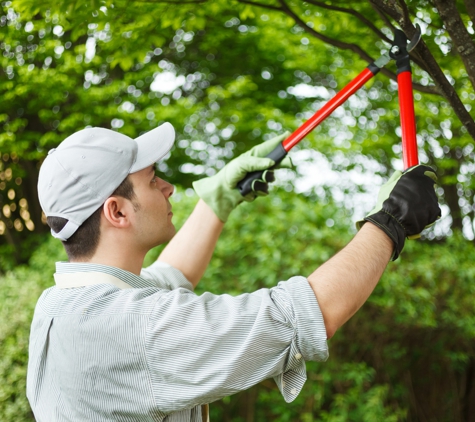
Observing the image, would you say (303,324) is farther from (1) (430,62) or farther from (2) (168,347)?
(1) (430,62)

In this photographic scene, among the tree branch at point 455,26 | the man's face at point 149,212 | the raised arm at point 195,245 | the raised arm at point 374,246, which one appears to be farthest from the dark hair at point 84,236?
the tree branch at point 455,26

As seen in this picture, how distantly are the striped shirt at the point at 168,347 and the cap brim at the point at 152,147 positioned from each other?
1.48ft

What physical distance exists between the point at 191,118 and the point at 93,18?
5884 mm

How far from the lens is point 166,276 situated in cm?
227

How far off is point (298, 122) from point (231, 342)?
737cm

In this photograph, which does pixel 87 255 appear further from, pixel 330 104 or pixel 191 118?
pixel 191 118

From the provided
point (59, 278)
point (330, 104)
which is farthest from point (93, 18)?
point (59, 278)

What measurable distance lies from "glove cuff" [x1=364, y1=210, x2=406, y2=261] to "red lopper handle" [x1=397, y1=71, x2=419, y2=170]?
32 cm

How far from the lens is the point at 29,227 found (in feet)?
28.0

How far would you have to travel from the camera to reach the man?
1461 millimetres

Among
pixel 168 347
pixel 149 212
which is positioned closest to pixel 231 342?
pixel 168 347

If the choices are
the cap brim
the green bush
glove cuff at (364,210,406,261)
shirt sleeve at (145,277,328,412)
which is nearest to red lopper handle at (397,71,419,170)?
glove cuff at (364,210,406,261)

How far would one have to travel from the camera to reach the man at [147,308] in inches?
57.5

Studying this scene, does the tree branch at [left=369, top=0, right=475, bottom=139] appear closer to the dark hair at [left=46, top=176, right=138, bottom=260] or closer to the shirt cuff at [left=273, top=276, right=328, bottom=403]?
the shirt cuff at [left=273, top=276, right=328, bottom=403]
